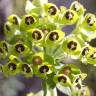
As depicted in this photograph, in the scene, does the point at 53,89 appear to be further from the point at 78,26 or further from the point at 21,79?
the point at 21,79

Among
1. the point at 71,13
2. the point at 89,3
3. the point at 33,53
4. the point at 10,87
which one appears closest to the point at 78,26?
the point at 71,13

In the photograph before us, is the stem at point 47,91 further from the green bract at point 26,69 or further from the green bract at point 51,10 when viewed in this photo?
the green bract at point 51,10

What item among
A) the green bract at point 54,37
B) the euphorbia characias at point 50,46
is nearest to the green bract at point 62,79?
the euphorbia characias at point 50,46

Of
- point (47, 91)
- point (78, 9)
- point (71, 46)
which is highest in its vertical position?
point (78, 9)

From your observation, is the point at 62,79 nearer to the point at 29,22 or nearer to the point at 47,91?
the point at 47,91

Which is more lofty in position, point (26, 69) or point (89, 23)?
point (89, 23)

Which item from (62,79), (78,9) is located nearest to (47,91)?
(62,79)

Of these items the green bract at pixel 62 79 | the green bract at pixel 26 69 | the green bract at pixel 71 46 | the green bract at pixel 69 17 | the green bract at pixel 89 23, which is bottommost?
the green bract at pixel 62 79

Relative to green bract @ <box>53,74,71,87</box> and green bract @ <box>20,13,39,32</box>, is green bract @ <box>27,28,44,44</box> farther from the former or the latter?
green bract @ <box>53,74,71,87</box>
